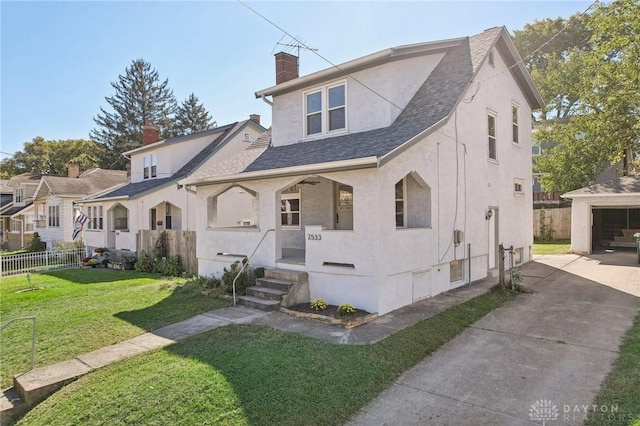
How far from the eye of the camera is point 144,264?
53.5 ft

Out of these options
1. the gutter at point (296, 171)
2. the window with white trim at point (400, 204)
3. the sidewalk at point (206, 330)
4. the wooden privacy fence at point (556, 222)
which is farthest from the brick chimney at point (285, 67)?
the wooden privacy fence at point (556, 222)

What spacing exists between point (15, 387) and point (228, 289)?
4.94 m

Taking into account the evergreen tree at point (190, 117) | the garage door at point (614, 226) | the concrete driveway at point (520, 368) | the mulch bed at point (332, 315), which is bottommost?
the concrete driveway at point (520, 368)

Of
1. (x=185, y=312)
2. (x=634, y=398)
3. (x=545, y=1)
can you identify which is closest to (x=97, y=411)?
(x=185, y=312)

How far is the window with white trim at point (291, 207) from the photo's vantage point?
13.8 meters

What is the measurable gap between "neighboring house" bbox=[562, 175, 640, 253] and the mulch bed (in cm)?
1455

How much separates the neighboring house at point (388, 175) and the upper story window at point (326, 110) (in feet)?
0.13

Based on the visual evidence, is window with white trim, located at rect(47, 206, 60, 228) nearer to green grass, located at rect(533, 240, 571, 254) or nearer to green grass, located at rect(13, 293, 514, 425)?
green grass, located at rect(13, 293, 514, 425)

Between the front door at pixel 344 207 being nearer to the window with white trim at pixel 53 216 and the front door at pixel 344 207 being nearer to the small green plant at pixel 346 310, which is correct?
the small green plant at pixel 346 310

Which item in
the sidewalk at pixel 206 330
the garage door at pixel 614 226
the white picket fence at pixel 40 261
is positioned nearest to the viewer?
the sidewalk at pixel 206 330

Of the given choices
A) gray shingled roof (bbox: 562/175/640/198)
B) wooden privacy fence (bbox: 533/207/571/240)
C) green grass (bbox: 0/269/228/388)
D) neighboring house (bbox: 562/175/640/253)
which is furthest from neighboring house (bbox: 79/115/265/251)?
wooden privacy fence (bbox: 533/207/571/240)

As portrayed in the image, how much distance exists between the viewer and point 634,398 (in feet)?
14.8

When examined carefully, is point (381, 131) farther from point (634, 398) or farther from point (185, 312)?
point (634, 398)

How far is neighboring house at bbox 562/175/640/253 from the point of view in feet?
54.3
